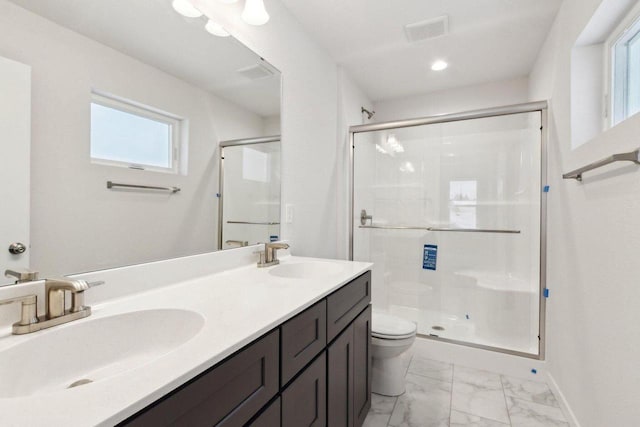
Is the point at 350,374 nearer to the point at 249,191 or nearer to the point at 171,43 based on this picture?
the point at 249,191

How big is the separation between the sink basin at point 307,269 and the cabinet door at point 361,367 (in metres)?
0.28

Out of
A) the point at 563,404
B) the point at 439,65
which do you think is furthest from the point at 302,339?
the point at 439,65

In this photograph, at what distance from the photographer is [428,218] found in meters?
2.69

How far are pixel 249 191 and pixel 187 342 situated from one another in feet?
3.48

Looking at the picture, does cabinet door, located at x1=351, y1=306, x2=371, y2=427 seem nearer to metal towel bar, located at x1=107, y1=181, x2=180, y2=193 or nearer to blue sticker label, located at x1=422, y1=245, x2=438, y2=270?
metal towel bar, located at x1=107, y1=181, x2=180, y2=193

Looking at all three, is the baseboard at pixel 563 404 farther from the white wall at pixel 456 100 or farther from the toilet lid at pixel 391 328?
the white wall at pixel 456 100

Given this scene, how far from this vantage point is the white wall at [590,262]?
1.06 m

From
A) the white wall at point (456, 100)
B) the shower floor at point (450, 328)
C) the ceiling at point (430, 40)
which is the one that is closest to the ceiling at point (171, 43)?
the ceiling at point (430, 40)

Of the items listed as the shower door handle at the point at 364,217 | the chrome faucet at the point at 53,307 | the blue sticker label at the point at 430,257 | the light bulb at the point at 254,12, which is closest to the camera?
the chrome faucet at the point at 53,307

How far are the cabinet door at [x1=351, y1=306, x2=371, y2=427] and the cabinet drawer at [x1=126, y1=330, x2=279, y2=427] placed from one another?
662 millimetres

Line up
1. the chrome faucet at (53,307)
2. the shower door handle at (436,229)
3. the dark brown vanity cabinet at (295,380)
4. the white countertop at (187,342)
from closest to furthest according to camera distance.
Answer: the white countertop at (187,342), the dark brown vanity cabinet at (295,380), the chrome faucet at (53,307), the shower door handle at (436,229)

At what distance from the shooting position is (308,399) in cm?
96

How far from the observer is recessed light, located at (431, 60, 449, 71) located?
2.58m

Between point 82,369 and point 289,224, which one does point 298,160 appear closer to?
point 289,224
